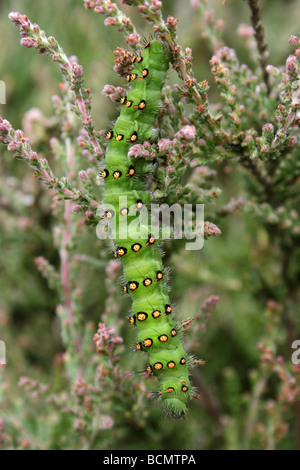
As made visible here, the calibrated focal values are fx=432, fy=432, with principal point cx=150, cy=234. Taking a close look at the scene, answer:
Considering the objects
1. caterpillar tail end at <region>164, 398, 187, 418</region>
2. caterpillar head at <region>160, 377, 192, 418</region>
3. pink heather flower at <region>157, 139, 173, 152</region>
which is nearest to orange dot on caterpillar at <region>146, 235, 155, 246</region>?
pink heather flower at <region>157, 139, 173, 152</region>

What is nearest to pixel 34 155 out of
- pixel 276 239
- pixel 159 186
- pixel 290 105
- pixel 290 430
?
pixel 159 186

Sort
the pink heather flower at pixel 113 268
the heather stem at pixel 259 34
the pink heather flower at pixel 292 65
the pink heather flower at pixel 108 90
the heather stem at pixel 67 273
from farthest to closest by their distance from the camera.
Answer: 1. the heather stem at pixel 67 273
2. the pink heather flower at pixel 113 268
3. the heather stem at pixel 259 34
4. the pink heather flower at pixel 108 90
5. the pink heather flower at pixel 292 65

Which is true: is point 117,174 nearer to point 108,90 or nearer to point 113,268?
point 108,90

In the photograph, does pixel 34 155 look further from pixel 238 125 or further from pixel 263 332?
pixel 263 332

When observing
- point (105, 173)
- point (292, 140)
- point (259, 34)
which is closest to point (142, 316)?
point (105, 173)

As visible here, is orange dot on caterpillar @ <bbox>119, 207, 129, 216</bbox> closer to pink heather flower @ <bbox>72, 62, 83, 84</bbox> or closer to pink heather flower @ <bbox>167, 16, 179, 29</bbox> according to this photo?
pink heather flower @ <bbox>72, 62, 83, 84</bbox>

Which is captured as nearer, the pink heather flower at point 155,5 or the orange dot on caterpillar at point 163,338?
the pink heather flower at point 155,5

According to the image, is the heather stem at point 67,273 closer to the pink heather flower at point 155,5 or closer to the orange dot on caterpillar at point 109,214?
the orange dot on caterpillar at point 109,214

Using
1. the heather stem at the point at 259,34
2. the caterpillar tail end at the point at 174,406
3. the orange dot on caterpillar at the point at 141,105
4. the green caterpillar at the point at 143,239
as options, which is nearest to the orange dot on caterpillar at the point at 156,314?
the green caterpillar at the point at 143,239
